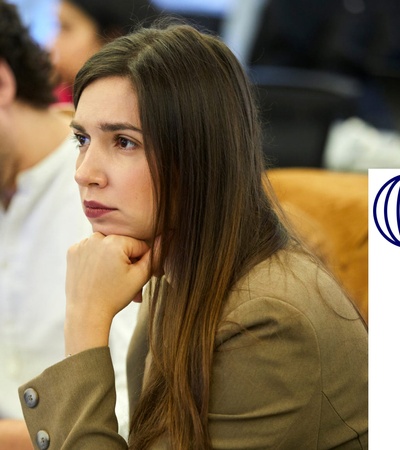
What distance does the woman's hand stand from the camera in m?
1.23

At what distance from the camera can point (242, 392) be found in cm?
113

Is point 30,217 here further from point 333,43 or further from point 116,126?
point 333,43

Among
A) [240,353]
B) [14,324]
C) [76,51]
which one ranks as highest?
[76,51]

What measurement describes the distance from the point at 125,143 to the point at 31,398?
0.38m

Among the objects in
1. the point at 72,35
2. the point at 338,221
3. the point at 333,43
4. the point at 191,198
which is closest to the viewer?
the point at 191,198

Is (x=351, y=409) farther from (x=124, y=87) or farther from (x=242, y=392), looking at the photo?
(x=124, y=87)

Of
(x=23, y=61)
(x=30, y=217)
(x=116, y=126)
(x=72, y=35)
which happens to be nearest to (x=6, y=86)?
(x=23, y=61)

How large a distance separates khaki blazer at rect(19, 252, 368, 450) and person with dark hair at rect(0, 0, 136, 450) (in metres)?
0.42

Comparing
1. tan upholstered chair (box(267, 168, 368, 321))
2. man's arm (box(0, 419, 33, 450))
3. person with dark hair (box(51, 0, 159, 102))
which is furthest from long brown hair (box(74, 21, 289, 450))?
person with dark hair (box(51, 0, 159, 102))

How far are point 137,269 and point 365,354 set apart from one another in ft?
1.11

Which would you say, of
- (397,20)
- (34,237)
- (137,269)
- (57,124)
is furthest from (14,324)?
(397,20)

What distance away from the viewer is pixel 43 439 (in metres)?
1.22

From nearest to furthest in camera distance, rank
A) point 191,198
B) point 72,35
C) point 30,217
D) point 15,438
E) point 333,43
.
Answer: point 191,198, point 15,438, point 30,217, point 72,35, point 333,43

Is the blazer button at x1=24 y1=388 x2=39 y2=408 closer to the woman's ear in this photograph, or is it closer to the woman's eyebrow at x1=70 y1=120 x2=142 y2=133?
the woman's eyebrow at x1=70 y1=120 x2=142 y2=133
